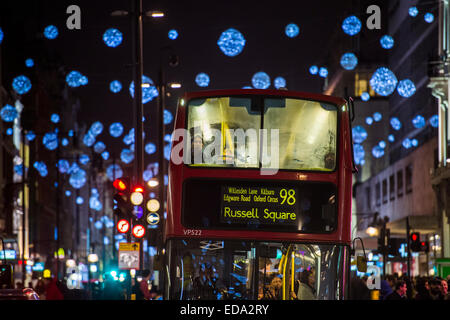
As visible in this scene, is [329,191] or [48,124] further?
[48,124]

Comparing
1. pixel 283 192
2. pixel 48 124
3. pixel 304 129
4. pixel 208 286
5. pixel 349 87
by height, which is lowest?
pixel 208 286

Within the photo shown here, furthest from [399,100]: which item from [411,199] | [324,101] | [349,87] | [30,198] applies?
[324,101]

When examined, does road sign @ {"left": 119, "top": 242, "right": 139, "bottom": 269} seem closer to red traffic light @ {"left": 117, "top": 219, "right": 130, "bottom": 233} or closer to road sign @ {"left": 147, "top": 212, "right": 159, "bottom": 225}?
red traffic light @ {"left": 117, "top": 219, "right": 130, "bottom": 233}

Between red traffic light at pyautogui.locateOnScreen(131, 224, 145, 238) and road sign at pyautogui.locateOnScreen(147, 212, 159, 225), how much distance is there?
0.27 meters

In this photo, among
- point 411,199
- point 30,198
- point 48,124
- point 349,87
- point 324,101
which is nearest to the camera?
point 324,101

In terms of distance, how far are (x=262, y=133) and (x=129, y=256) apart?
672cm

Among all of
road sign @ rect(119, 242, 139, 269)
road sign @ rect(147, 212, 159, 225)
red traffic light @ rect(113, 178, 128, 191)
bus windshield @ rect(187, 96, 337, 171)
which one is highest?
bus windshield @ rect(187, 96, 337, 171)

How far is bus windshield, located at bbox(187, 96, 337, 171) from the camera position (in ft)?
46.1

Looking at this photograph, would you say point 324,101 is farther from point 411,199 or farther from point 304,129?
point 411,199

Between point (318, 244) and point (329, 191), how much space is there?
2.61 ft

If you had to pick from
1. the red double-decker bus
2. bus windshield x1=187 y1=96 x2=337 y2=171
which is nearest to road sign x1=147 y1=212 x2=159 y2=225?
bus windshield x1=187 y1=96 x2=337 y2=171

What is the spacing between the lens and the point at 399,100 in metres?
70.0

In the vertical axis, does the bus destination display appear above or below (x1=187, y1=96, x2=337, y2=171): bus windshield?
below

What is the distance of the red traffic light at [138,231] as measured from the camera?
1984cm
